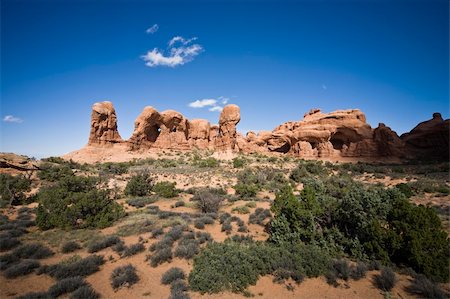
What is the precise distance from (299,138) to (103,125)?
37528 millimetres

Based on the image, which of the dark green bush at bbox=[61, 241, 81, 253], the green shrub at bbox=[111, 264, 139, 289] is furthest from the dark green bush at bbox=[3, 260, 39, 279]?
the green shrub at bbox=[111, 264, 139, 289]

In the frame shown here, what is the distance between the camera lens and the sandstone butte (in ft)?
128

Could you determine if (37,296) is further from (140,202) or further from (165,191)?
(165,191)

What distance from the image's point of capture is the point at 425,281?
5.54m

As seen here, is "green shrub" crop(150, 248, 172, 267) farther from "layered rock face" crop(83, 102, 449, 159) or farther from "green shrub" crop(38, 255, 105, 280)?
"layered rock face" crop(83, 102, 449, 159)

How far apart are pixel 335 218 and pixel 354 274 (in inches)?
118

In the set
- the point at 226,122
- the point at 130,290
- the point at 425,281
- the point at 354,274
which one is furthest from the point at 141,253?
the point at 226,122

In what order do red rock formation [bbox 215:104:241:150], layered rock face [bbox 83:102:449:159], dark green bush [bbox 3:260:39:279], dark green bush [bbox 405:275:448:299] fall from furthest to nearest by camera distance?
1. red rock formation [bbox 215:104:241:150]
2. layered rock face [bbox 83:102:449:159]
3. dark green bush [bbox 3:260:39:279]
4. dark green bush [bbox 405:275:448:299]

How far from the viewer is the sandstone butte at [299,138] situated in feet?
128

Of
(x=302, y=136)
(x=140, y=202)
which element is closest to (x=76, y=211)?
(x=140, y=202)

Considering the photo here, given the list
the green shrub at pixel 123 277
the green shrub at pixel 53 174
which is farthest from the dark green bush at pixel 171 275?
the green shrub at pixel 53 174

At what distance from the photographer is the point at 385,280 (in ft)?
18.7

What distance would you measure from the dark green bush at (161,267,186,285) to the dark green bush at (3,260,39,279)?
396cm

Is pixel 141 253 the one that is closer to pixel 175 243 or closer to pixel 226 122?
pixel 175 243
